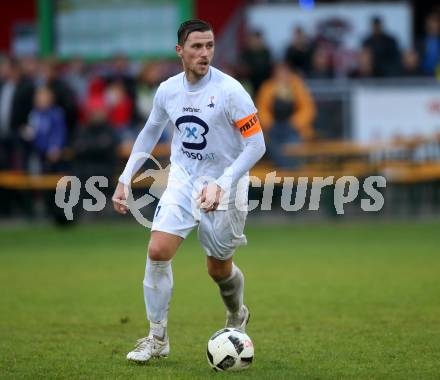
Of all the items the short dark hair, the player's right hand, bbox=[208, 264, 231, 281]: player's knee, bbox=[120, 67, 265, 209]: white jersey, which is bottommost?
bbox=[208, 264, 231, 281]: player's knee

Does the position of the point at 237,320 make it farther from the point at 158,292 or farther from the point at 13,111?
the point at 13,111

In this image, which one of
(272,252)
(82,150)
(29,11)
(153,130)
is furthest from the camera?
(29,11)

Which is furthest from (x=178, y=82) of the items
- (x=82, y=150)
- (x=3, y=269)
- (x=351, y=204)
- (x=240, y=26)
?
(x=240, y=26)

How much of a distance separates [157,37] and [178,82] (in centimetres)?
1238

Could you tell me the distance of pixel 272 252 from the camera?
47.8 feet

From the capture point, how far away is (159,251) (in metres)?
7.08

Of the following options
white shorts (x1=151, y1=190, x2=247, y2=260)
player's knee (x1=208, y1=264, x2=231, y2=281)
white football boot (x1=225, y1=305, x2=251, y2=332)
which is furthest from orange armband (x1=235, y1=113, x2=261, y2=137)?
white football boot (x1=225, y1=305, x2=251, y2=332)

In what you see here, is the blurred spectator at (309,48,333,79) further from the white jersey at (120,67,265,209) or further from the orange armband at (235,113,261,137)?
the orange armband at (235,113,261,137)

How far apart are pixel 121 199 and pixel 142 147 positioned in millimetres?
427

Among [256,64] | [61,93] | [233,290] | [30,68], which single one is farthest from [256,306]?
[30,68]

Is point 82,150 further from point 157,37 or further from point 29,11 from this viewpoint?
point 29,11

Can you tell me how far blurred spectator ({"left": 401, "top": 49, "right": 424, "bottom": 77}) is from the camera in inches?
775

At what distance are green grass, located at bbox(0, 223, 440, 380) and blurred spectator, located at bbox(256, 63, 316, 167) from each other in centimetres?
203

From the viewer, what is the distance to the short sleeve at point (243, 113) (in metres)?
7.16
